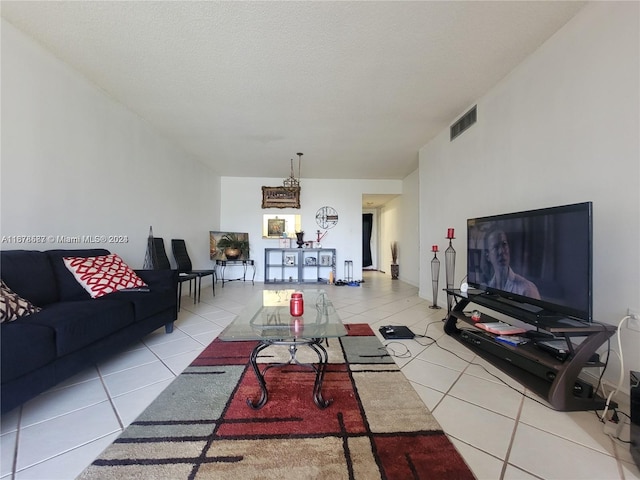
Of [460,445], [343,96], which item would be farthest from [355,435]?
[343,96]

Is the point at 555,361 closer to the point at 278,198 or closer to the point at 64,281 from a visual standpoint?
the point at 64,281

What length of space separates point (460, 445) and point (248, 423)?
98cm

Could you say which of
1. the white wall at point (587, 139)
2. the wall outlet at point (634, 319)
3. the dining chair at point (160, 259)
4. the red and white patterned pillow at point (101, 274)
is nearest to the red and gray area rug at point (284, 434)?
the red and white patterned pillow at point (101, 274)

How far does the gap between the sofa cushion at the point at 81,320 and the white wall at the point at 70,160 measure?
80cm

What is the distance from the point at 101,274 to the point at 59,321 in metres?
0.82

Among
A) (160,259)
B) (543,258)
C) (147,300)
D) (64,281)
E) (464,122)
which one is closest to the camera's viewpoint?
(543,258)

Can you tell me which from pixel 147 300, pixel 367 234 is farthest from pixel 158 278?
pixel 367 234

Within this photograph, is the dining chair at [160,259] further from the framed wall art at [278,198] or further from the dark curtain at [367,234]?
the dark curtain at [367,234]

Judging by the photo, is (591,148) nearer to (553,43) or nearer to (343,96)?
(553,43)

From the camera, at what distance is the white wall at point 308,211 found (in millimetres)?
6359

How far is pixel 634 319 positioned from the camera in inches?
59.8

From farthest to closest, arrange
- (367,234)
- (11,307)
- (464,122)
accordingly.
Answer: (367,234) < (464,122) < (11,307)

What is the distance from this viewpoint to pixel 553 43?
2.01 m

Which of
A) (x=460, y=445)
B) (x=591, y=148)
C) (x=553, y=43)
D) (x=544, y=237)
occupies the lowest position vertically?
(x=460, y=445)
